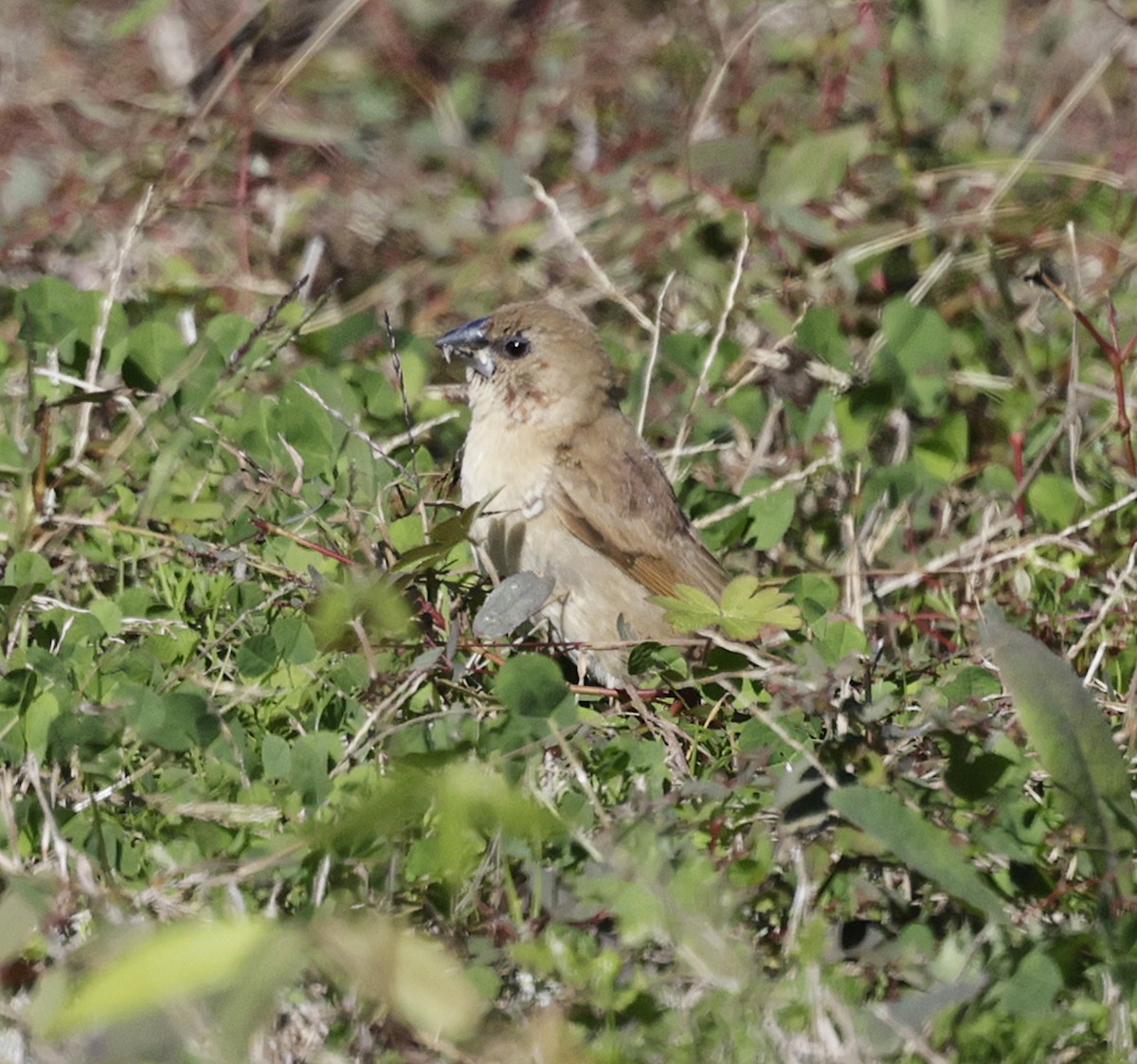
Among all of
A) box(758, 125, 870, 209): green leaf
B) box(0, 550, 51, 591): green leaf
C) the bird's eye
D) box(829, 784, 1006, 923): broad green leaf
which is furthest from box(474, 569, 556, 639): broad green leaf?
box(758, 125, 870, 209): green leaf

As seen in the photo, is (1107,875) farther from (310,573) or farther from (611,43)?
(611,43)

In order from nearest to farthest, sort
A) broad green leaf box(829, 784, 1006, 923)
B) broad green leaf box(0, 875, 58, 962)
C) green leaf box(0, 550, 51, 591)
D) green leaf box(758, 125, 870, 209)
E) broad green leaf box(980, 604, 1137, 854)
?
1. broad green leaf box(0, 875, 58, 962)
2. broad green leaf box(829, 784, 1006, 923)
3. broad green leaf box(980, 604, 1137, 854)
4. green leaf box(0, 550, 51, 591)
5. green leaf box(758, 125, 870, 209)

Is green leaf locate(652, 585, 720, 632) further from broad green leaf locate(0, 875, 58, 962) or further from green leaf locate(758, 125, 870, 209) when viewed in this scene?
green leaf locate(758, 125, 870, 209)

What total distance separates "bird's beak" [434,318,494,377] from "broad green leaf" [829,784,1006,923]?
2.16 m

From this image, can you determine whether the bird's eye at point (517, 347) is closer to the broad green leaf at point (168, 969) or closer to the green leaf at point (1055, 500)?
the green leaf at point (1055, 500)

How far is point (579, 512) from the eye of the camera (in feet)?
14.0

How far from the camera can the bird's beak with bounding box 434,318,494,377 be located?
4.54 meters

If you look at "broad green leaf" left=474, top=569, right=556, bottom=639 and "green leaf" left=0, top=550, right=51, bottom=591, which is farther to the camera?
"green leaf" left=0, top=550, right=51, bottom=591

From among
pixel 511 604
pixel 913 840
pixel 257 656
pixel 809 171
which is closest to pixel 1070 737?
pixel 913 840

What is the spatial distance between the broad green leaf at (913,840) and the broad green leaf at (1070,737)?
24cm

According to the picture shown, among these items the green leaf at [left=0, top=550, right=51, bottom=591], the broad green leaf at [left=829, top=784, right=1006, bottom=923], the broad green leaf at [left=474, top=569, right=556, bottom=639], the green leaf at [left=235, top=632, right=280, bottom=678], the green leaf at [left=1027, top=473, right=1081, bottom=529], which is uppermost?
the broad green leaf at [left=829, top=784, right=1006, bottom=923]

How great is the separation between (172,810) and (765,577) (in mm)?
2039

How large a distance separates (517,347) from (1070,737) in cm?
215

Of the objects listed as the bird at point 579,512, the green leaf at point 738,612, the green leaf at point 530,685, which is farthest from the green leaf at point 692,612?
the bird at point 579,512
